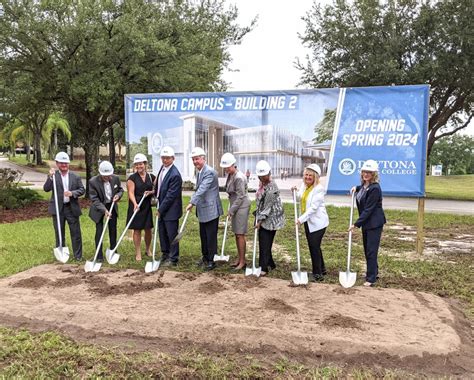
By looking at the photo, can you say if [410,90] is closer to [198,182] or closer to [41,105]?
[198,182]

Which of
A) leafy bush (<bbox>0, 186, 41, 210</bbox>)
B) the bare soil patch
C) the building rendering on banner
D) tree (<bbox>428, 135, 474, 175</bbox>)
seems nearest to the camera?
the bare soil patch

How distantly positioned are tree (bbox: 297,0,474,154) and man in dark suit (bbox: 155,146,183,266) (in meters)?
14.1

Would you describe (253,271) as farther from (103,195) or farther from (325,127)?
(325,127)

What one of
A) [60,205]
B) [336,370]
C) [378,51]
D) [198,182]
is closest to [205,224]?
[198,182]

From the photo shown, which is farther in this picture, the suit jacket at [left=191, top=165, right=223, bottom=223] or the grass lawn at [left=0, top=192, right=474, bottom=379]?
the suit jacket at [left=191, top=165, right=223, bottom=223]

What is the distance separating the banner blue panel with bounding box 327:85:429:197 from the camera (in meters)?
8.46

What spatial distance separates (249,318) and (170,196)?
2982 millimetres

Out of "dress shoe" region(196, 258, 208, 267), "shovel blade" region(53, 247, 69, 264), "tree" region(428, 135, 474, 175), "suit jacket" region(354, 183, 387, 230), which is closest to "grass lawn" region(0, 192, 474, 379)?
"dress shoe" region(196, 258, 208, 267)

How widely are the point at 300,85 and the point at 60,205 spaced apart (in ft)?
55.8

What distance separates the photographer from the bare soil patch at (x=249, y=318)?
4395 mm

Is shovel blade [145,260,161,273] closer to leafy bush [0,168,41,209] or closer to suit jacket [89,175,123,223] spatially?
suit jacket [89,175,123,223]

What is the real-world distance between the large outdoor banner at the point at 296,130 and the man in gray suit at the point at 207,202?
1.96 meters

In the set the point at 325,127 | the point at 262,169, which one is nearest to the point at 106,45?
the point at 325,127

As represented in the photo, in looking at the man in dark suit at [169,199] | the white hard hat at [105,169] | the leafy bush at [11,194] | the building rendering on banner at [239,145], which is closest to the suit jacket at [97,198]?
the white hard hat at [105,169]
